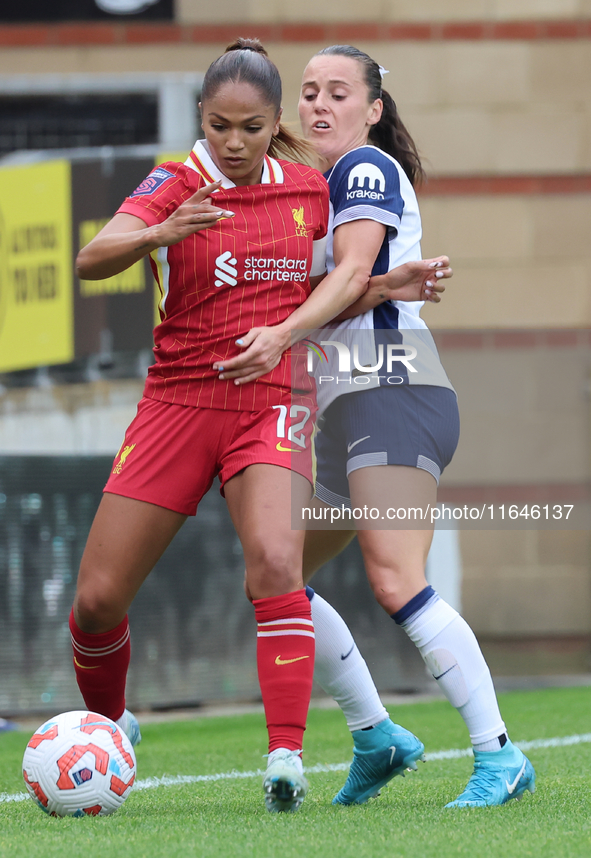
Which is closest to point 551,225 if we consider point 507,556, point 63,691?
point 507,556

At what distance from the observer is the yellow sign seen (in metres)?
8.64

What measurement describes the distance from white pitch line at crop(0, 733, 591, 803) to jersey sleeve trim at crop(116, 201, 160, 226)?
175 centimetres

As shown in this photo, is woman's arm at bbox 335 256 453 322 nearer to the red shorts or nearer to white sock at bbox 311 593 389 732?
the red shorts

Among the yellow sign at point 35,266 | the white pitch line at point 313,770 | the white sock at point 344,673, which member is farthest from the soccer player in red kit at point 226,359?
the yellow sign at point 35,266

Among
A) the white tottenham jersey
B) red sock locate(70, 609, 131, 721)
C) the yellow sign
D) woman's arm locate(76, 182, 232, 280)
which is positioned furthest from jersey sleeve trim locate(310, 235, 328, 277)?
the yellow sign

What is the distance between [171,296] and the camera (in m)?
3.14

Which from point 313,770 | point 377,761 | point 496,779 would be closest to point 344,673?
point 377,761

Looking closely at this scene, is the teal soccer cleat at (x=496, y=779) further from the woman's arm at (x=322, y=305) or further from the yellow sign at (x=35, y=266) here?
the yellow sign at (x=35, y=266)

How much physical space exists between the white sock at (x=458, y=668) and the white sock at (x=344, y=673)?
1.07ft

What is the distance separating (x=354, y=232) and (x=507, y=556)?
6.57 metres

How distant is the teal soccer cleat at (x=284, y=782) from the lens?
274 centimetres

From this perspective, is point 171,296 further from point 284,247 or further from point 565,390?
point 565,390

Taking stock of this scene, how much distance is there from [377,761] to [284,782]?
0.52 meters

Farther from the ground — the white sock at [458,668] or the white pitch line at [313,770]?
the white sock at [458,668]
